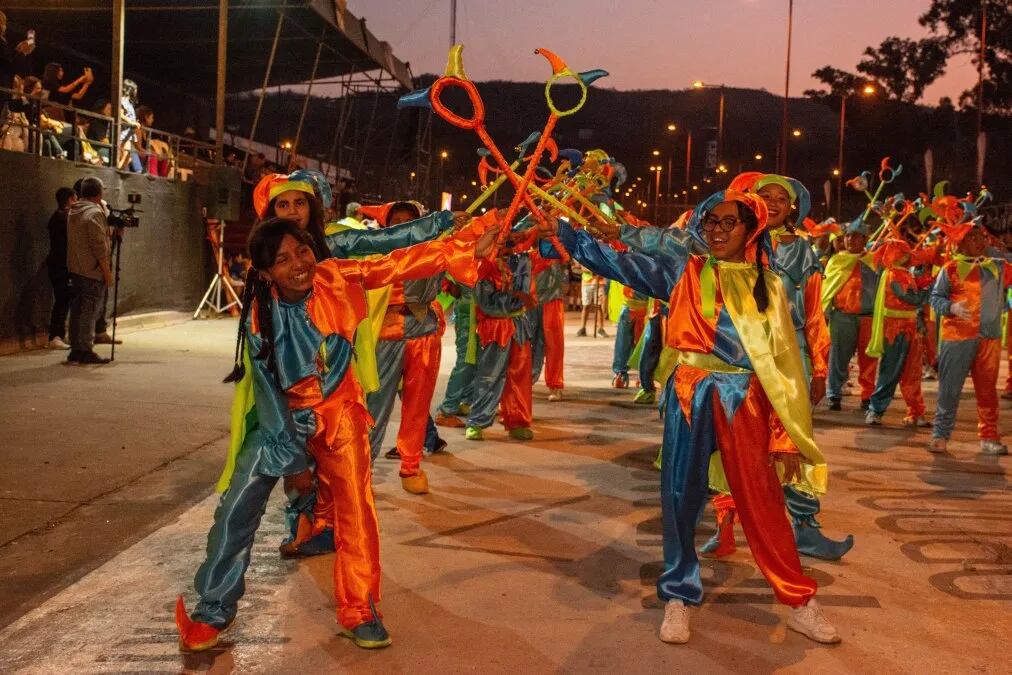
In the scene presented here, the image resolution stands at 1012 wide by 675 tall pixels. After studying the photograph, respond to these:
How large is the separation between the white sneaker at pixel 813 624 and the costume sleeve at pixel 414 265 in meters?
1.89

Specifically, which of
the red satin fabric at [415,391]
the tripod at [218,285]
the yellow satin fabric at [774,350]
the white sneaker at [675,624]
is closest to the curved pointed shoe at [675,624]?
the white sneaker at [675,624]

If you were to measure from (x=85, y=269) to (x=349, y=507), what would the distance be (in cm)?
845

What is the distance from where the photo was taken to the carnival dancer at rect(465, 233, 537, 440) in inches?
324

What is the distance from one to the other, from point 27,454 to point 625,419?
5.33m

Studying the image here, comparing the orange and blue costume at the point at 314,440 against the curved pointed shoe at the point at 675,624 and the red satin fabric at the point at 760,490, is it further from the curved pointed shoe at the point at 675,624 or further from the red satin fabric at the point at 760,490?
the red satin fabric at the point at 760,490

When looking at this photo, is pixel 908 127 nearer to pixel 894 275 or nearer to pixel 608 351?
pixel 608 351

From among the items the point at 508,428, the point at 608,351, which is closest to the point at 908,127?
the point at 608,351

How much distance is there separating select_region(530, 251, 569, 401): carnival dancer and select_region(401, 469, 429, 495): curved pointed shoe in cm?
309

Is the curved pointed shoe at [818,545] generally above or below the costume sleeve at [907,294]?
below

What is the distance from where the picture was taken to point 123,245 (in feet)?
50.6

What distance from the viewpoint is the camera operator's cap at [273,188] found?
4789mm

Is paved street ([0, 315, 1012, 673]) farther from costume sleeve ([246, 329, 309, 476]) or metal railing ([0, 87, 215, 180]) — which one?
metal railing ([0, 87, 215, 180])

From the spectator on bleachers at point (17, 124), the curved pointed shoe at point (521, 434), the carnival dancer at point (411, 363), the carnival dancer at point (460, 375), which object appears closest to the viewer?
the carnival dancer at point (411, 363)

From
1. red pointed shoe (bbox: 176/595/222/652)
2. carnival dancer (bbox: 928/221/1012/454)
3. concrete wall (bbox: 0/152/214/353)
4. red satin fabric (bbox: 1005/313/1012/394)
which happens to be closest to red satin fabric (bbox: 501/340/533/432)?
carnival dancer (bbox: 928/221/1012/454)
